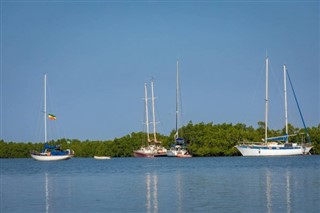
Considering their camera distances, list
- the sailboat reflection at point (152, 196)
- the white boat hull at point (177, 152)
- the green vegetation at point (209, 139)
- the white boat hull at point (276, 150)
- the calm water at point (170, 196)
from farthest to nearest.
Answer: the green vegetation at point (209, 139) → the white boat hull at point (177, 152) → the white boat hull at point (276, 150) → the sailboat reflection at point (152, 196) → the calm water at point (170, 196)

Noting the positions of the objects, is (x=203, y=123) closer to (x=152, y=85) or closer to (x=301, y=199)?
(x=152, y=85)

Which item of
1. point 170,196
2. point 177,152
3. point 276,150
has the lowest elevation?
point 170,196

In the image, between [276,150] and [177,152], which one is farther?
[177,152]

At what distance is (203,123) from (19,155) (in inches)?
2547

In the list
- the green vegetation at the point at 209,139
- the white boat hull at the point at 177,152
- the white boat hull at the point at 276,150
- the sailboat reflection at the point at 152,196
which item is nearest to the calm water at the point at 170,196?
the sailboat reflection at the point at 152,196

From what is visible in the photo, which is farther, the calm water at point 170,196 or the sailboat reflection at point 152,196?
the sailboat reflection at point 152,196

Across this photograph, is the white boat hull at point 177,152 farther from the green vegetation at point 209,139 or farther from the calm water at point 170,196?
the calm water at point 170,196

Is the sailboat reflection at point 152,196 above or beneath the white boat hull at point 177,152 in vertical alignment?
beneath

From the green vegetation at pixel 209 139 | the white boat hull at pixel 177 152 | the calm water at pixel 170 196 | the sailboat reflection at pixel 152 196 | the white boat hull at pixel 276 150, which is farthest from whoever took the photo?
the green vegetation at pixel 209 139

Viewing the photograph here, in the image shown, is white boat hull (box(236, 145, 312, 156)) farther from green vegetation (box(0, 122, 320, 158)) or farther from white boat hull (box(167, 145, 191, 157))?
white boat hull (box(167, 145, 191, 157))

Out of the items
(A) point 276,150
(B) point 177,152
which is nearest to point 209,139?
(B) point 177,152

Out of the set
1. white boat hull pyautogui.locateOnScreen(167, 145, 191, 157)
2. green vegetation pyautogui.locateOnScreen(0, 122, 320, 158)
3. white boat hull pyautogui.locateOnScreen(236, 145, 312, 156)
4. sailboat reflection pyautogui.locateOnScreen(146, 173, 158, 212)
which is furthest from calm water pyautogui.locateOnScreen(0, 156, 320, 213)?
green vegetation pyautogui.locateOnScreen(0, 122, 320, 158)

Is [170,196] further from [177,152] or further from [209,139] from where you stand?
[209,139]

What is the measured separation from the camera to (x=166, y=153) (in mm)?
125188
